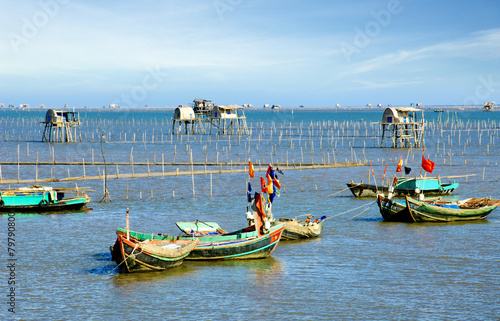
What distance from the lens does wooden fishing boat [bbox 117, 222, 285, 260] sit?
82.1 feet

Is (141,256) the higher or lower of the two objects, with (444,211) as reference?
lower

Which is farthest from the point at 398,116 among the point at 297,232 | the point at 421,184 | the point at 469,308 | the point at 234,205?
the point at 469,308

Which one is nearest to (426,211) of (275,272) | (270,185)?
(270,185)

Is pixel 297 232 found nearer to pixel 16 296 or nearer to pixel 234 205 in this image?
pixel 234 205

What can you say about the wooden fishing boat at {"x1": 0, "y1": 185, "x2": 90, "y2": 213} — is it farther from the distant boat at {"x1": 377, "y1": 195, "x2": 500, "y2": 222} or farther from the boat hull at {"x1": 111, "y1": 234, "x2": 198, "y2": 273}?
the distant boat at {"x1": 377, "y1": 195, "x2": 500, "y2": 222}

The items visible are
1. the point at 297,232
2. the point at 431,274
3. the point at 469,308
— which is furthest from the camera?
the point at 297,232

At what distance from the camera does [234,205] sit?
39.6m

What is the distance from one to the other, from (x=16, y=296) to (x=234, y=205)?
20.4 meters

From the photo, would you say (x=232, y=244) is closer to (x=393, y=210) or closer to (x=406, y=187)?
(x=393, y=210)

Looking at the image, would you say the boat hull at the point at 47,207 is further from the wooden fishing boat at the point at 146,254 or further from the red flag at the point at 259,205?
the red flag at the point at 259,205

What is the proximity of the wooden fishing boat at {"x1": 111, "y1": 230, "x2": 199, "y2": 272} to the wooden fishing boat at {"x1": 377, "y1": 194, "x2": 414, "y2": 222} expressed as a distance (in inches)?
581

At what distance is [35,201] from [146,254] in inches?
620

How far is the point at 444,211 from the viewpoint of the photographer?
34.2 m

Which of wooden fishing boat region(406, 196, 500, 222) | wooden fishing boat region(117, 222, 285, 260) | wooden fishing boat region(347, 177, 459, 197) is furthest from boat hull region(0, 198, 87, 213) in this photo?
wooden fishing boat region(406, 196, 500, 222)
